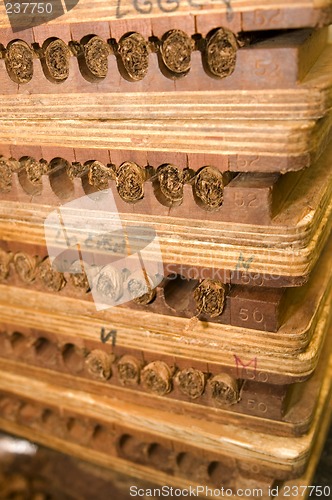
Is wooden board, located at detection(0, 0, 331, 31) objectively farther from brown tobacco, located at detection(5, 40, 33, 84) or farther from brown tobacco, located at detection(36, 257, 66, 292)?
brown tobacco, located at detection(36, 257, 66, 292)

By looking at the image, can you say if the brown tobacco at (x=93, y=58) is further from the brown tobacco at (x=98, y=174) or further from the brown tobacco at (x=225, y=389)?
the brown tobacco at (x=225, y=389)

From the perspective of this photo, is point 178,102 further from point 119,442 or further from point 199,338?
point 119,442

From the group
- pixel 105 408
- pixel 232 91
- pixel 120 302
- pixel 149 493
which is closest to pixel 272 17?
pixel 232 91

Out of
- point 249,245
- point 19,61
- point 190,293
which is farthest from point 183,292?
A: point 19,61

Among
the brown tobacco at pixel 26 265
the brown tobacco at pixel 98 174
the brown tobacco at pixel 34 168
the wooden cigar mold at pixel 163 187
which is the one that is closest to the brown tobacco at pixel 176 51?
the wooden cigar mold at pixel 163 187

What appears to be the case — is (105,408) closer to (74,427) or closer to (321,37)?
(74,427)

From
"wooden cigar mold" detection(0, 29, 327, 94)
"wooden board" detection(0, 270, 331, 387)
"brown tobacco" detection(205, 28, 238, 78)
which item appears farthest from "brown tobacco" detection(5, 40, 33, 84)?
"wooden board" detection(0, 270, 331, 387)

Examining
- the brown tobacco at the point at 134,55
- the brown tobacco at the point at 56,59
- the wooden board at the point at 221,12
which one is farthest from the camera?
the brown tobacco at the point at 56,59
